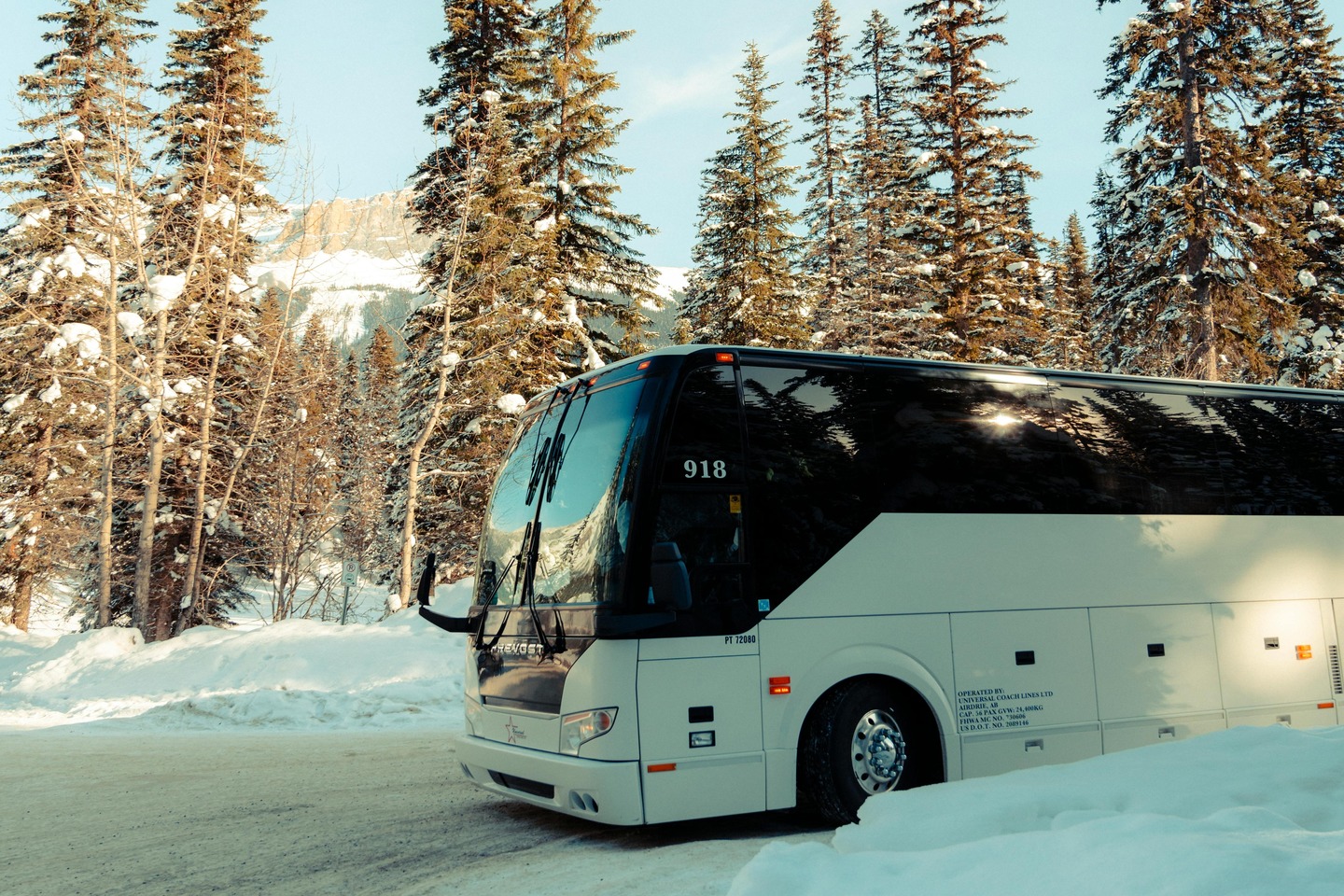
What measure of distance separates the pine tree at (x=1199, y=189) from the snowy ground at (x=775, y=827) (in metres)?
19.9

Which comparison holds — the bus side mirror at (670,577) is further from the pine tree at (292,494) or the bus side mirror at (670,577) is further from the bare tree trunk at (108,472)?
the pine tree at (292,494)

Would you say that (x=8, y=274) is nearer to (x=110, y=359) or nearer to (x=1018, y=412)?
(x=110, y=359)

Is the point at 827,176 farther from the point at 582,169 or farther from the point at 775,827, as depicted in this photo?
the point at 775,827

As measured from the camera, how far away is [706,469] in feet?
21.4

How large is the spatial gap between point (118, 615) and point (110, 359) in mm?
10056

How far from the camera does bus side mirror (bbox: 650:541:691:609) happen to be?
5.71 metres

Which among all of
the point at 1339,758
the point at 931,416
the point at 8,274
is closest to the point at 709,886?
the point at 1339,758

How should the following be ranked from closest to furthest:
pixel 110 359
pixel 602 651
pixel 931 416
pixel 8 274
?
pixel 602 651, pixel 931 416, pixel 110 359, pixel 8 274

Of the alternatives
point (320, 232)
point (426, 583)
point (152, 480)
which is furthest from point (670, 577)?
point (320, 232)

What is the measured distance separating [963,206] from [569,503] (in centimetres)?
2641

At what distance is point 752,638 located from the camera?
6.44 m

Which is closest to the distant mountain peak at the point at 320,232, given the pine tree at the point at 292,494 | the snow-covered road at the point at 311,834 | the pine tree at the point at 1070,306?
the pine tree at the point at 292,494

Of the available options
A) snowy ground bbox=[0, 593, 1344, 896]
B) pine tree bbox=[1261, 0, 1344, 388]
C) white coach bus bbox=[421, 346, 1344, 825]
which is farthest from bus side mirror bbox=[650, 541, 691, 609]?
pine tree bbox=[1261, 0, 1344, 388]

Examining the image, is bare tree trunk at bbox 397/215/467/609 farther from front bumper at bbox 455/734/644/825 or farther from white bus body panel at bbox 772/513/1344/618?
white bus body panel at bbox 772/513/1344/618
